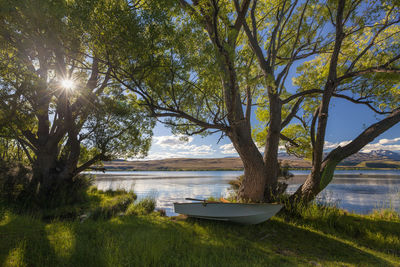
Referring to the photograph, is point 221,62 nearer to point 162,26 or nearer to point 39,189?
point 162,26

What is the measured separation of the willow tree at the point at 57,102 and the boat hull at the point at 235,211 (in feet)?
16.7

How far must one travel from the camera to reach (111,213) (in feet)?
26.7

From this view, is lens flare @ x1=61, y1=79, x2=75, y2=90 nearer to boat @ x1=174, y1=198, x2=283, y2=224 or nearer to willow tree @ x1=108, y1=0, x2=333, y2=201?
willow tree @ x1=108, y1=0, x2=333, y2=201

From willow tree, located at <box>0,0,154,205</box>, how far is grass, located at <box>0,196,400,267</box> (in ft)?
13.0

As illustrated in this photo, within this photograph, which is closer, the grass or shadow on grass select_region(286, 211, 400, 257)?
the grass

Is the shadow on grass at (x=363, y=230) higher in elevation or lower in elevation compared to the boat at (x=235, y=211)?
lower

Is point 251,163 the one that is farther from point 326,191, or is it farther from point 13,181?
point 13,181

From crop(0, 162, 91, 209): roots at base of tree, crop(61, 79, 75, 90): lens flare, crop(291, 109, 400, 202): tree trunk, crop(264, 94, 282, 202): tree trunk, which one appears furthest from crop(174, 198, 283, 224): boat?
crop(61, 79, 75, 90): lens flare

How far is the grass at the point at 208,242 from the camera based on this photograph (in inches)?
145

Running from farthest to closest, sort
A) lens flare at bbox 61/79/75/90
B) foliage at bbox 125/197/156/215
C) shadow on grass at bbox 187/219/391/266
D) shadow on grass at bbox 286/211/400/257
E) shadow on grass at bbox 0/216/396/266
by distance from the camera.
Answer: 1. lens flare at bbox 61/79/75/90
2. foliage at bbox 125/197/156/215
3. shadow on grass at bbox 286/211/400/257
4. shadow on grass at bbox 187/219/391/266
5. shadow on grass at bbox 0/216/396/266

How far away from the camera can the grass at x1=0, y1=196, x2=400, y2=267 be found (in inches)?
145

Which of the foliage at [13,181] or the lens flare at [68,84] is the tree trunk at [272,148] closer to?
the lens flare at [68,84]

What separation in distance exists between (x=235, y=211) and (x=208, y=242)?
4.95ft

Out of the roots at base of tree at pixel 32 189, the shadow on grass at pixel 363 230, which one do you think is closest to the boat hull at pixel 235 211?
the shadow on grass at pixel 363 230
